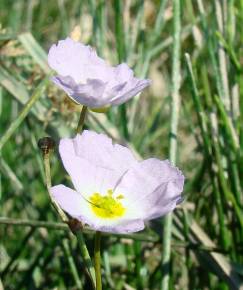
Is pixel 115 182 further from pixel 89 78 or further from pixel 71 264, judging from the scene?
pixel 71 264

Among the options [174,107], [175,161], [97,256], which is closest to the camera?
[97,256]

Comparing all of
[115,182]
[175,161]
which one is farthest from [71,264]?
[115,182]

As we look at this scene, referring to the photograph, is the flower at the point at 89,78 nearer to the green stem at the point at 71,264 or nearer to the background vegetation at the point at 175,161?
the background vegetation at the point at 175,161

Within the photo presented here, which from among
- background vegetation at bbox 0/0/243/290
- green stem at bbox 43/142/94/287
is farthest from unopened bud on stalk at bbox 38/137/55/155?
background vegetation at bbox 0/0/243/290

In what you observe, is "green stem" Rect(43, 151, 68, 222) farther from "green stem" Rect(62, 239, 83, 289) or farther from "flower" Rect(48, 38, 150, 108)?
"green stem" Rect(62, 239, 83, 289)

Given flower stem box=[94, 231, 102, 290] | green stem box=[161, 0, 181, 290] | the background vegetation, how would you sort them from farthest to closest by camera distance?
the background vegetation → green stem box=[161, 0, 181, 290] → flower stem box=[94, 231, 102, 290]

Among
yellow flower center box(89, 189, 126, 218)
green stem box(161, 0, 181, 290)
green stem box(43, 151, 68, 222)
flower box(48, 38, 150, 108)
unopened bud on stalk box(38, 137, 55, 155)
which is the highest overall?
flower box(48, 38, 150, 108)
